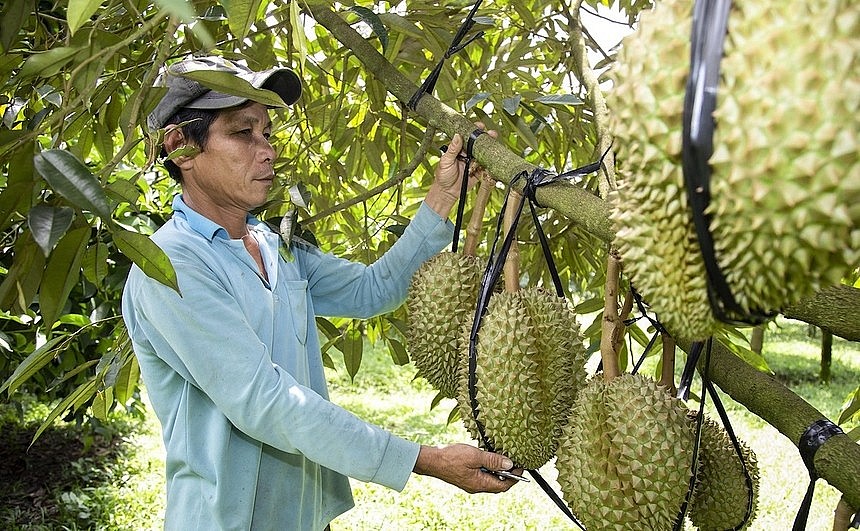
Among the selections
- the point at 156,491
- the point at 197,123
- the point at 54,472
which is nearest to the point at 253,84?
the point at 197,123

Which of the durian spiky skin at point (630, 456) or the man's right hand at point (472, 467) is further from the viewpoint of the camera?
the man's right hand at point (472, 467)

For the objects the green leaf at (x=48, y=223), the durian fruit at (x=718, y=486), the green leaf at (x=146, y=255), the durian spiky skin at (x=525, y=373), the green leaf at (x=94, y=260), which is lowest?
the durian fruit at (x=718, y=486)

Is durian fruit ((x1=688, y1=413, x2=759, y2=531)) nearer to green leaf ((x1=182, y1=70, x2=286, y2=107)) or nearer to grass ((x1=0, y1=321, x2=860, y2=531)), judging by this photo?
green leaf ((x1=182, y1=70, x2=286, y2=107))

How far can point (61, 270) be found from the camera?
837 millimetres

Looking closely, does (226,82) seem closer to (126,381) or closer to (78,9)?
(78,9)

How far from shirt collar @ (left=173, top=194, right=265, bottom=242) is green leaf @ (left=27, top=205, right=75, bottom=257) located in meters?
0.66

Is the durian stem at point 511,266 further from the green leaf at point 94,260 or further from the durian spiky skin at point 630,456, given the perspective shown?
the green leaf at point 94,260

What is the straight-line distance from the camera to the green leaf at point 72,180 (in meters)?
0.65

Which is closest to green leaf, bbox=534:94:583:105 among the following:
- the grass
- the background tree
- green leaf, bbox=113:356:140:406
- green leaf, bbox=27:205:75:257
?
the background tree

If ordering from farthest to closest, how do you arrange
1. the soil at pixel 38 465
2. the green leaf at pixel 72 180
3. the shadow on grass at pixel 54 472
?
the soil at pixel 38 465
the shadow on grass at pixel 54 472
the green leaf at pixel 72 180

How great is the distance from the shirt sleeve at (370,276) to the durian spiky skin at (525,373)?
440 millimetres

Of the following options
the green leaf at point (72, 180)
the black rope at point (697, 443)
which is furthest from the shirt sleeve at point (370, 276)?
the green leaf at point (72, 180)

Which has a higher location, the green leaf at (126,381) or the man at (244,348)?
the man at (244,348)

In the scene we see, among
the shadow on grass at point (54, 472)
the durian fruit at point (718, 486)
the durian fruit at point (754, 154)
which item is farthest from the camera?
the shadow on grass at point (54, 472)
